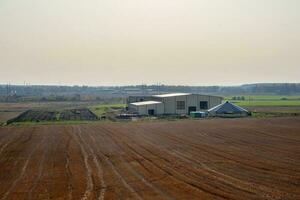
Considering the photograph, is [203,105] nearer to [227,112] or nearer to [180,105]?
[180,105]

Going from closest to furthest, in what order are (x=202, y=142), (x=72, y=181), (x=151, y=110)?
(x=72, y=181) → (x=202, y=142) → (x=151, y=110)

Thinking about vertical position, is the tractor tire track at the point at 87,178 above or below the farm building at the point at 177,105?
below

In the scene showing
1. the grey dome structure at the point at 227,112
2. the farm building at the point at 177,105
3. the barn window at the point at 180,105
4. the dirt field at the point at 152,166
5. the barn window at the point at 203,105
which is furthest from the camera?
the barn window at the point at 203,105

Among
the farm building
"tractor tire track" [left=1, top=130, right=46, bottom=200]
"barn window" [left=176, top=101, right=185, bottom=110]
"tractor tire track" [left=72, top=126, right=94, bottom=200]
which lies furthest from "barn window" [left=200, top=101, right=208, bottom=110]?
"tractor tire track" [left=1, top=130, right=46, bottom=200]

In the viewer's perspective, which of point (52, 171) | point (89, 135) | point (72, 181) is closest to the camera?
point (72, 181)

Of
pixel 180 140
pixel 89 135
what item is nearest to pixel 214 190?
pixel 180 140

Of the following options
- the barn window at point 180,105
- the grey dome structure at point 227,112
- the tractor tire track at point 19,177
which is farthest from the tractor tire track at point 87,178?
the barn window at point 180,105

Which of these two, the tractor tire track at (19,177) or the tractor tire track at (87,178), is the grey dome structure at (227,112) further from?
the tractor tire track at (19,177)

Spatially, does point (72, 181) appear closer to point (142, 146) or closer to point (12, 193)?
point (12, 193)
